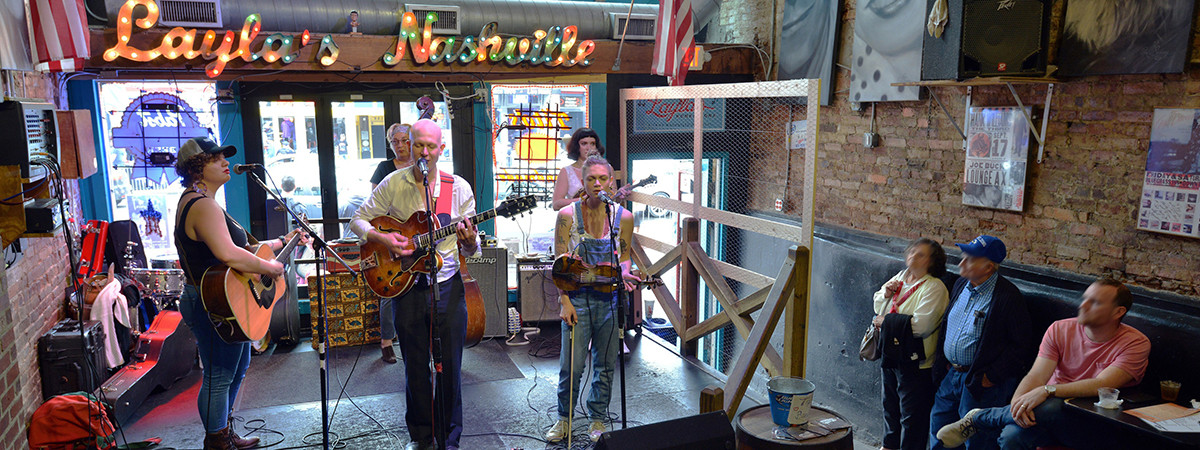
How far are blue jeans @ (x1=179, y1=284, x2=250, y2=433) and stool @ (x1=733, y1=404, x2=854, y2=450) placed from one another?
2715 mm

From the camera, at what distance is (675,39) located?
566cm

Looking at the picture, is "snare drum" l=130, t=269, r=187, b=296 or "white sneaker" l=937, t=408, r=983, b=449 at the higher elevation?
"snare drum" l=130, t=269, r=187, b=296

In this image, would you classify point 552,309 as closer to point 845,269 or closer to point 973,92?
point 845,269

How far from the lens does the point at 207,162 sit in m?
3.86

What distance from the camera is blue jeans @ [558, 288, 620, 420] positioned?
4461mm

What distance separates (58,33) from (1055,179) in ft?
20.0

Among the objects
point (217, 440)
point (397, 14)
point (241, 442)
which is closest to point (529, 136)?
point (397, 14)

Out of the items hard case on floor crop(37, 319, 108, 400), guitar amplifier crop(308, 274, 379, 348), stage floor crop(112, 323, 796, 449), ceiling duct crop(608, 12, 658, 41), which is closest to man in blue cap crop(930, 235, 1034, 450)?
stage floor crop(112, 323, 796, 449)

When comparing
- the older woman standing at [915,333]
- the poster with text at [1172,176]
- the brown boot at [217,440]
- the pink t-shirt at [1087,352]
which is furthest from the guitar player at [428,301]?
the poster with text at [1172,176]

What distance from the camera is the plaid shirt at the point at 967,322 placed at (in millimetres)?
4094

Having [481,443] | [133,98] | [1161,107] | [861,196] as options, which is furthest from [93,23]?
[1161,107]

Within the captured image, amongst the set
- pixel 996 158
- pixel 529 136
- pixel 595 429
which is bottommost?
pixel 595 429

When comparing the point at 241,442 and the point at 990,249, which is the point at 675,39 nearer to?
the point at 990,249

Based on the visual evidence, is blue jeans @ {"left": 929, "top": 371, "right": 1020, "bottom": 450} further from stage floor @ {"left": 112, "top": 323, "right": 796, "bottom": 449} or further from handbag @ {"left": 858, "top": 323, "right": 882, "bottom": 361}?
stage floor @ {"left": 112, "top": 323, "right": 796, "bottom": 449}
